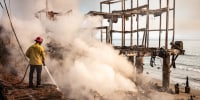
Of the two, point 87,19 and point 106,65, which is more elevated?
point 87,19

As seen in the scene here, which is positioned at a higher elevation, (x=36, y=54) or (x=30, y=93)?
(x=36, y=54)

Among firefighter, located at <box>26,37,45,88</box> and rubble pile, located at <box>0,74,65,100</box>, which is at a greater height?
firefighter, located at <box>26,37,45,88</box>

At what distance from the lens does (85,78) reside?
11.4m

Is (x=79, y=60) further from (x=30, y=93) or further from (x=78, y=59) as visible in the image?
(x=30, y=93)

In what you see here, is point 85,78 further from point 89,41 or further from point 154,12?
point 154,12

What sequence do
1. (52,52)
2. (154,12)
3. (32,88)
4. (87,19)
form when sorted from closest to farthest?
(32,88)
(52,52)
(87,19)
(154,12)

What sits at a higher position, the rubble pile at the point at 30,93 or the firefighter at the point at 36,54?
the firefighter at the point at 36,54

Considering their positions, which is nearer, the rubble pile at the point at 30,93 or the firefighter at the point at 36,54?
the rubble pile at the point at 30,93

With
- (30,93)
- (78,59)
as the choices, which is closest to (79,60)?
(78,59)

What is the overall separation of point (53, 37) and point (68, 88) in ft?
14.0

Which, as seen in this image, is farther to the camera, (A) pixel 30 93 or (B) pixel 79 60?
(B) pixel 79 60

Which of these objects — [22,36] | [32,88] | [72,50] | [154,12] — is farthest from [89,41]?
[32,88]

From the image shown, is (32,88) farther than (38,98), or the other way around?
(32,88)

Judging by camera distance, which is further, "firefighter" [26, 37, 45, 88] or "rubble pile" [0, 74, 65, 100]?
"firefighter" [26, 37, 45, 88]
